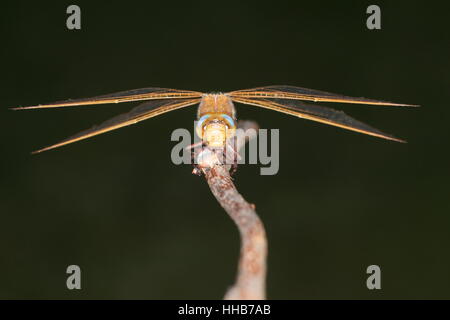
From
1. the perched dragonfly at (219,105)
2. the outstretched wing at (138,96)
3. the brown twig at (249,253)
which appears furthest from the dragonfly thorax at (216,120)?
the brown twig at (249,253)

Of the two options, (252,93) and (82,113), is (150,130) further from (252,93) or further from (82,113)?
(252,93)

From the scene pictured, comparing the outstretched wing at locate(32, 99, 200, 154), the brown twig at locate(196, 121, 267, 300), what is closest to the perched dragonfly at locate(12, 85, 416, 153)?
the outstretched wing at locate(32, 99, 200, 154)

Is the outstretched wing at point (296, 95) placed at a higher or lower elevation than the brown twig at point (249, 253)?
higher

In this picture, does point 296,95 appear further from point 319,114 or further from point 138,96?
point 138,96

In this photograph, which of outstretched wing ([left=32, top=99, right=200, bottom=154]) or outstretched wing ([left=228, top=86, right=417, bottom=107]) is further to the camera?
outstretched wing ([left=228, top=86, right=417, bottom=107])

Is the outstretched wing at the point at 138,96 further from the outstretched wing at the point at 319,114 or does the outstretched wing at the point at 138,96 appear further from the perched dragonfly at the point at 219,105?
the outstretched wing at the point at 319,114

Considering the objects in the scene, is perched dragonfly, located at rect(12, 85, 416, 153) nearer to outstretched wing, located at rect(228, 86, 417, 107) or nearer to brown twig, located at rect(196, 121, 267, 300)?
outstretched wing, located at rect(228, 86, 417, 107)

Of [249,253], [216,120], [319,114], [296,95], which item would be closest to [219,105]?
[216,120]

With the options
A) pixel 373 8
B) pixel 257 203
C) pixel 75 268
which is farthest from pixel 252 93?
pixel 373 8
